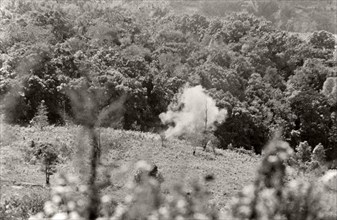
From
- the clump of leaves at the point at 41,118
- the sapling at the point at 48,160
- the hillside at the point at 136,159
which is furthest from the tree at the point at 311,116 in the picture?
the sapling at the point at 48,160

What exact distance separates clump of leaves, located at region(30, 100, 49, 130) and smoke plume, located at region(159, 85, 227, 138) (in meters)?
7.56

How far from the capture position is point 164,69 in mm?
40094

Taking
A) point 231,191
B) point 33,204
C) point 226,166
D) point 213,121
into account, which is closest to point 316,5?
point 213,121

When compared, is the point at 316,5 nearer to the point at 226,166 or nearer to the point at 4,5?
the point at 4,5

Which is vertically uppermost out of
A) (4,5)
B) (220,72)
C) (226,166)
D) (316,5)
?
(316,5)

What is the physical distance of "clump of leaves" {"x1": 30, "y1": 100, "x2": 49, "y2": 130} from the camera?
28.3 m

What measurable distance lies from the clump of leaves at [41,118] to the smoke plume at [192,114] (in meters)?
7.56

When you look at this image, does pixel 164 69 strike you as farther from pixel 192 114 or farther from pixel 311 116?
pixel 311 116

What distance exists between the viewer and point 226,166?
2611 cm

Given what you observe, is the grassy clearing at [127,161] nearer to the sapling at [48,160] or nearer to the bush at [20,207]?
the sapling at [48,160]

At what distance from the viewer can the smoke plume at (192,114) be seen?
3228cm

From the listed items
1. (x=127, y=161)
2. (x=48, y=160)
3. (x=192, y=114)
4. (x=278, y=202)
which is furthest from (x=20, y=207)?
(x=192, y=114)

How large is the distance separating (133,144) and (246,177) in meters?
6.55

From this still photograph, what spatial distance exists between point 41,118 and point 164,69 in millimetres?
14091
